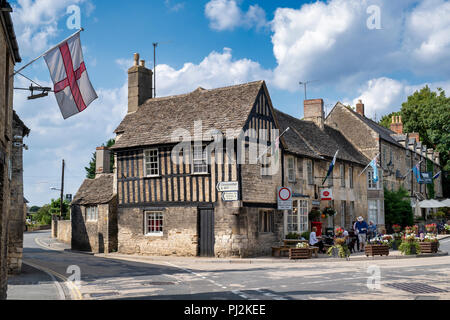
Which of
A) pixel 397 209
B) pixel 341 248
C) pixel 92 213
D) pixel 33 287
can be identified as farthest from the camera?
pixel 397 209

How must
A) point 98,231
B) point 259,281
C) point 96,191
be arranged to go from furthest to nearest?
1. point 96,191
2. point 98,231
3. point 259,281

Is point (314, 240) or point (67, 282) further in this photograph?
point (314, 240)

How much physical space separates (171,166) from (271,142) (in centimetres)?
511

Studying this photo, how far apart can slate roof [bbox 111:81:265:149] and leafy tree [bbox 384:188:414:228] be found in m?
18.6

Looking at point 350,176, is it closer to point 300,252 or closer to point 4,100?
point 300,252

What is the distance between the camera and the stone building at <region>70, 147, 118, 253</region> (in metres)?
25.8

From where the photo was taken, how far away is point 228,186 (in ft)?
71.6

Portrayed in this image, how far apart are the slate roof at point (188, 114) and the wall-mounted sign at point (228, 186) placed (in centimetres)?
212

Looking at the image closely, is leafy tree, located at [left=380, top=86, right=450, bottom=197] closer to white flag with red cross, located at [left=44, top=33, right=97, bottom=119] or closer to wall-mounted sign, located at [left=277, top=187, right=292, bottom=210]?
wall-mounted sign, located at [left=277, top=187, right=292, bottom=210]

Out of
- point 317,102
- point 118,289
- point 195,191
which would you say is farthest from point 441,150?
point 118,289

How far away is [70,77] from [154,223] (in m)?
13.1

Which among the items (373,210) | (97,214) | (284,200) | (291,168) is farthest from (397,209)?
(97,214)

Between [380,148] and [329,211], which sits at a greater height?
[380,148]

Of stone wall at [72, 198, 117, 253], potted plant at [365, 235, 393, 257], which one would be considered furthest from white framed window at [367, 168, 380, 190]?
stone wall at [72, 198, 117, 253]
